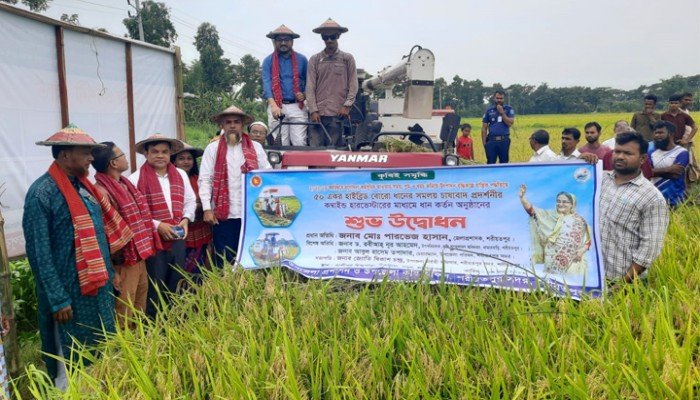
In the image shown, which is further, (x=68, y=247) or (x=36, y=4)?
(x=36, y=4)

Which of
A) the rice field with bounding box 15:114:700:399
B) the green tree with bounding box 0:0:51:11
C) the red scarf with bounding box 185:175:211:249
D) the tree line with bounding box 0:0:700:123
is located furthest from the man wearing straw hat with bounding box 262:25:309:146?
the green tree with bounding box 0:0:51:11

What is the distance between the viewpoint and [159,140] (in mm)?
3854

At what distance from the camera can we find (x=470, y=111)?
55031 mm

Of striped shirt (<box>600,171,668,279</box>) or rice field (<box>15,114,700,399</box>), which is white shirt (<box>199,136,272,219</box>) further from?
striped shirt (<box>600,171,668,279</box>)

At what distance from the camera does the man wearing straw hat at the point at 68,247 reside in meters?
2.88

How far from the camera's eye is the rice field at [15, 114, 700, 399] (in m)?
1.88

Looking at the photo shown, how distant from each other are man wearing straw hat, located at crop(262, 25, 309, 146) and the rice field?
3.54m

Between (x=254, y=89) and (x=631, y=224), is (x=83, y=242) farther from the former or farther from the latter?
(x=254, y=89)

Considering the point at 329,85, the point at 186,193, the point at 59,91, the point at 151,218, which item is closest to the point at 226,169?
the point at 186,193

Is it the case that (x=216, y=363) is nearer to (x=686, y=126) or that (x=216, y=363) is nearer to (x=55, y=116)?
(x=55, y=116)

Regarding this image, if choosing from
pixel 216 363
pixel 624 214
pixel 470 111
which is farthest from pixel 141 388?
pixel 470 111

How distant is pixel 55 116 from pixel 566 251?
5.65 metres

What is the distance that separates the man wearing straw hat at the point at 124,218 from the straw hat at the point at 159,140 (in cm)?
37

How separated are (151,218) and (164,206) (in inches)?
6.2
